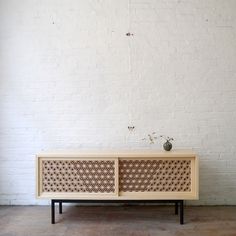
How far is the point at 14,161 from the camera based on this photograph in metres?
4.13

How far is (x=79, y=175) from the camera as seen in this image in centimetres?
346

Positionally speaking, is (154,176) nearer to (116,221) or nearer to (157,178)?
(157,178)

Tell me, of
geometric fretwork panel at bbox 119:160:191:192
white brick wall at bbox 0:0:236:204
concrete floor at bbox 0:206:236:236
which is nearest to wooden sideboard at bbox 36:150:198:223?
geometric fretwork panel at bbox 119:160:191:192

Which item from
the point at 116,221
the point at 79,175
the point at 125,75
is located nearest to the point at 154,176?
the point at 116,221

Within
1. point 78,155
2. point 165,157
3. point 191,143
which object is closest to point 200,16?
point 191,143

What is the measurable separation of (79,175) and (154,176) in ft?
2.77

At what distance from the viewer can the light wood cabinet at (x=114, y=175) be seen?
11.2ft

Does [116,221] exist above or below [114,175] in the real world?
below

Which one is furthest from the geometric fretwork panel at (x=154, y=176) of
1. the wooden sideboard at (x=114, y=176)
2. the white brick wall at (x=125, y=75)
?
the white brick wall at (x=125, y=75)

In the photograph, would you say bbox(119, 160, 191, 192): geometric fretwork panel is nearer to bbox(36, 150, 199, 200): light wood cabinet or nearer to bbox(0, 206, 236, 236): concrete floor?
bbox(36, 150, 199, 200): light wood cabinet

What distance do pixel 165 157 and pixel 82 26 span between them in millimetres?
2047

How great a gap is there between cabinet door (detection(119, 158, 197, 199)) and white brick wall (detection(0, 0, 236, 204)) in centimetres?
66

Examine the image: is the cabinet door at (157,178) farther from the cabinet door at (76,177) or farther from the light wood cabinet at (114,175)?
the cabinet door at (76,177)

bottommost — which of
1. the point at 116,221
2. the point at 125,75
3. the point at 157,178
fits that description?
the point at 116,221
